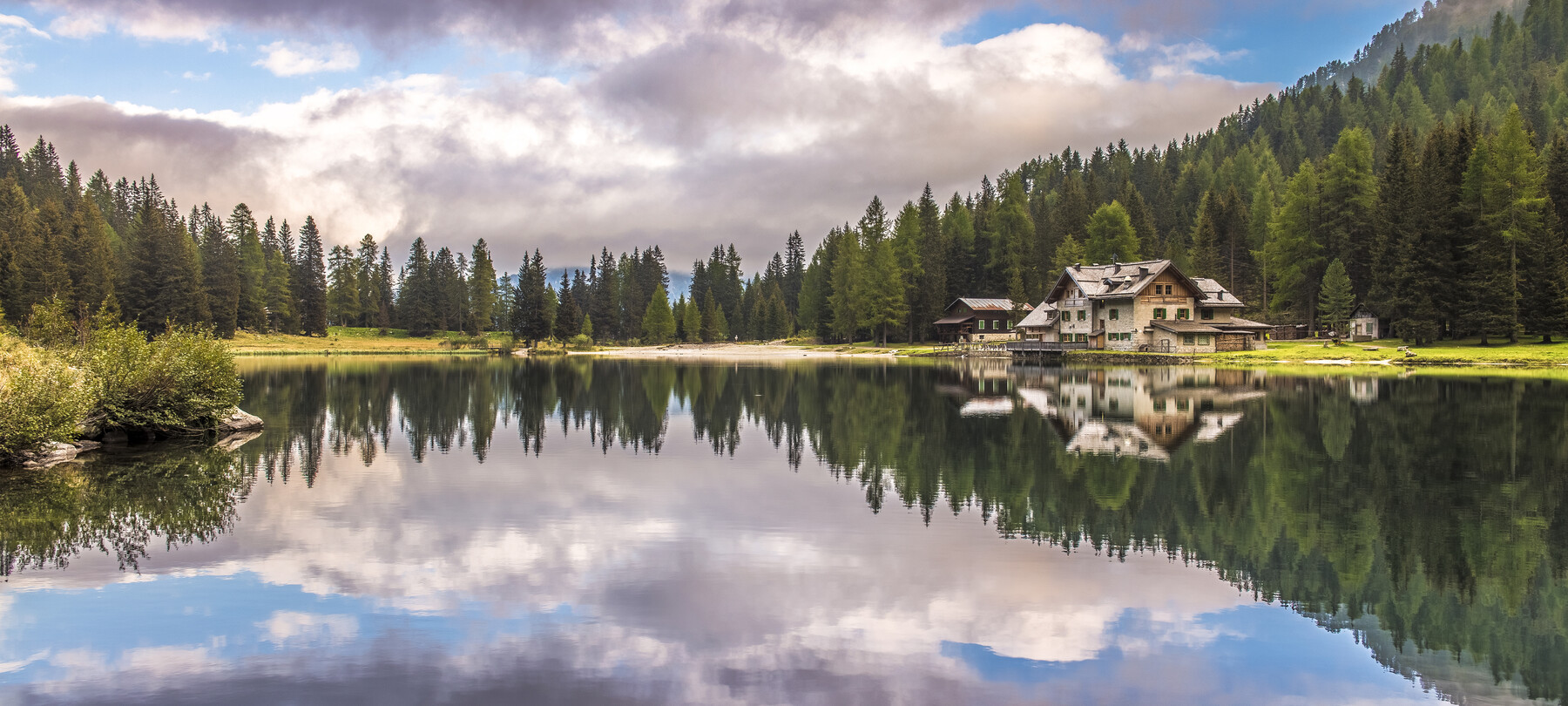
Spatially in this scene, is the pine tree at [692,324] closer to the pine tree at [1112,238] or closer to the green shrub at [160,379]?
the pine tree at [1112,238]

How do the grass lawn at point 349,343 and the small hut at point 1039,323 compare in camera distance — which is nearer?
the small hut at point 1039,323

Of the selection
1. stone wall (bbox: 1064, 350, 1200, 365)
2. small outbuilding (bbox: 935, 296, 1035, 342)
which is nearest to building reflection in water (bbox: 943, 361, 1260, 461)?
stone wall (bbox: 1064, 350, 1200, 365)

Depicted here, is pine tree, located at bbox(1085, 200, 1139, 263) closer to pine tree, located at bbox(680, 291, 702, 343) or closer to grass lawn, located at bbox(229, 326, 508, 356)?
pine tree, located at bbox(680, 291, 702, 343)

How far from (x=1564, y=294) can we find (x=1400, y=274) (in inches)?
412

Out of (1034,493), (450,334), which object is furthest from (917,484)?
(450,334)

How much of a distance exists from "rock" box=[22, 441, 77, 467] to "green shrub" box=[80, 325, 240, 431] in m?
2.10

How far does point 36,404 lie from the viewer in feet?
66.7

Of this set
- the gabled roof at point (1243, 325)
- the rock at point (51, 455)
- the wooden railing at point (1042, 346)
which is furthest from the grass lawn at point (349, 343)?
the gabled roof at point (1243, 325)

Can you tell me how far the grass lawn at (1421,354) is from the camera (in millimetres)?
56219

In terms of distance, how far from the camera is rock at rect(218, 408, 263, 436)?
92.5ft

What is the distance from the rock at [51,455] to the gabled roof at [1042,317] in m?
79.9

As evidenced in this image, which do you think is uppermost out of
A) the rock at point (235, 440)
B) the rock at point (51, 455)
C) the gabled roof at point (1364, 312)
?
the gabled roof at point (1364, 312)

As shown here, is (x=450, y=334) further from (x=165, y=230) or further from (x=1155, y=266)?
(x=1155, y=266)

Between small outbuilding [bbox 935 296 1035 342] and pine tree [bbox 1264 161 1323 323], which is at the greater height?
pine tree [bbox 1264 161 1323 323]
